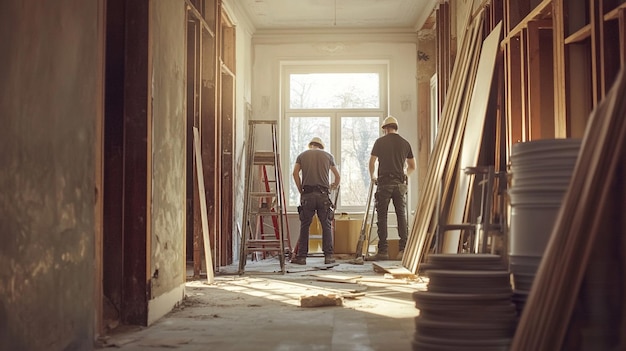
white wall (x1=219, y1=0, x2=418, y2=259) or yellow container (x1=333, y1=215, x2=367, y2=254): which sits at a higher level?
white wall (x1=219, y1=0, x2=418, y2=259)

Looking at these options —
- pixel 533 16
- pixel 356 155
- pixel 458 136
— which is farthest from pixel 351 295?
pixel 356 155

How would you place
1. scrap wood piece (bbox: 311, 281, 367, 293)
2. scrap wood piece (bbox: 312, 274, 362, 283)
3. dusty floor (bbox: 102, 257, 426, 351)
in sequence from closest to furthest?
dusty floor (bbox: 102, 257, 426, 351)
scrap wood piece (bbox: 311, 281, 367, 293)
scrap wood piece (bbox: 312, 274, 362, 283)

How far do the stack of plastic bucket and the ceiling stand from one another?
697cm

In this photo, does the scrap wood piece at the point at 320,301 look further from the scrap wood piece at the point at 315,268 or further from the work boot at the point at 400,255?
the work boot at the point at 400,255

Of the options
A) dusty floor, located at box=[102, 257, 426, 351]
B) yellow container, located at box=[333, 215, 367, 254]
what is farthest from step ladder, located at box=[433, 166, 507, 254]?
yellow container, located at box=[333, 215, 367, 254]

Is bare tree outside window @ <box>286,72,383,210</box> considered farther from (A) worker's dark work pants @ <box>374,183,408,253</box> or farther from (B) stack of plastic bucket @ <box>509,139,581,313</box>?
(B) stack of plastic bucket @ <box>509,139,581,313</box>

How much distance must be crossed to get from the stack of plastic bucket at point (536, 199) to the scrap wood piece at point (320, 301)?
7.38ft

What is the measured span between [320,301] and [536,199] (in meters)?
2.46

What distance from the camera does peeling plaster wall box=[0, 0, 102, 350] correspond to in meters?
2.61

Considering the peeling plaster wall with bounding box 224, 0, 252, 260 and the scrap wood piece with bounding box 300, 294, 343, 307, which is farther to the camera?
the peeling plaster wall with bounding box 224, 0, 252, 260

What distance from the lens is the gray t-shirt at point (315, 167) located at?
29.5 feet

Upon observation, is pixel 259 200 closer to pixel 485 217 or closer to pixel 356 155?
pixel 356 155

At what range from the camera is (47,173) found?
9.68 feet

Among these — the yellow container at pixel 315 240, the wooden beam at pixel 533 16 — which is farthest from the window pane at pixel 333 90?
the wooden beam at pixel 533 16
